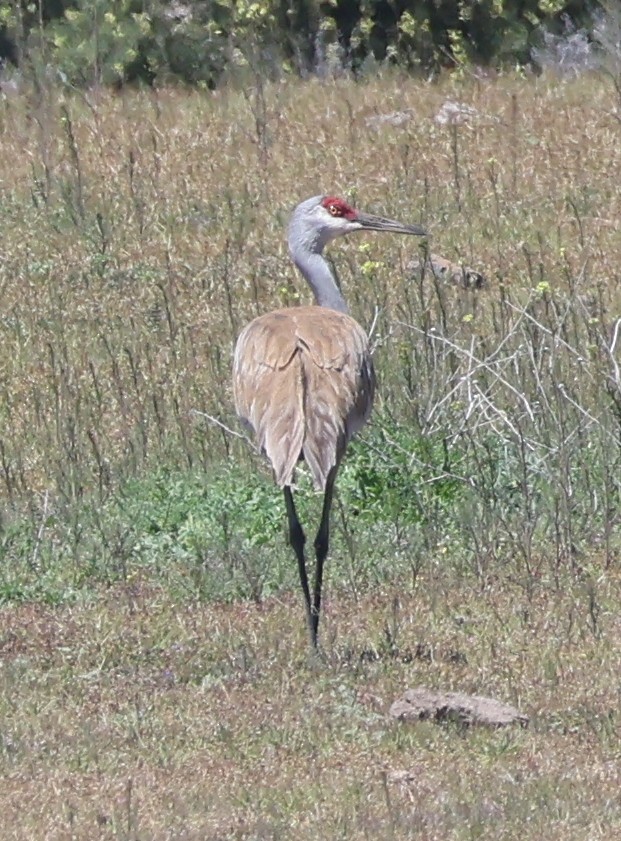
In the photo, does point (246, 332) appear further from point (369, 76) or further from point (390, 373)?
point (369, 76)

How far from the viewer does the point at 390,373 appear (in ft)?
35.8

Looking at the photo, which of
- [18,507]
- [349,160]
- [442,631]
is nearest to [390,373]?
[18,507]

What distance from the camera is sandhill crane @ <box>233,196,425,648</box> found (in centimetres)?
745

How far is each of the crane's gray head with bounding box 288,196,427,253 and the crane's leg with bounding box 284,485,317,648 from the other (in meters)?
1.78

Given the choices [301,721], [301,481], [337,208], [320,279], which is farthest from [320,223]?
[301,721]

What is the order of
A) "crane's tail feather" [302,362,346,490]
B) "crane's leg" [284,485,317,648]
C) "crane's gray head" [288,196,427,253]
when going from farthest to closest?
"crane's gray head" [288,196,427,253] < "crane's leg" [284,485,317,648] < "crane's tail feather" [302,362,346,490]

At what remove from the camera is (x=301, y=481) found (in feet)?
31.5

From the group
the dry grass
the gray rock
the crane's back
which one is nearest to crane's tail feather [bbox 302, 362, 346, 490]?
the crane's back

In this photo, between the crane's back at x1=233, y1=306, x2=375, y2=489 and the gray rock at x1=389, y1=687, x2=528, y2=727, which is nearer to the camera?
the gray rock at x1=389, y1=687, x2=528, y2=727

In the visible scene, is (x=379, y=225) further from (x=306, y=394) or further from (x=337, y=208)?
(x=306, y=394)

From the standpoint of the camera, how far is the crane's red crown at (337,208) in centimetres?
934

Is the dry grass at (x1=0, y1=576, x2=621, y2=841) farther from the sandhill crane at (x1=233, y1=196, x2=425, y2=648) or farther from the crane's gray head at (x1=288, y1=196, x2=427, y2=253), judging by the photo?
the crane's gray head at (x1=288, y1=196, x2=427, y2=253)

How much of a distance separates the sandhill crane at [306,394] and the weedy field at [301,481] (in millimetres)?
653

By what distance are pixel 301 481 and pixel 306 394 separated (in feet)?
6.81
